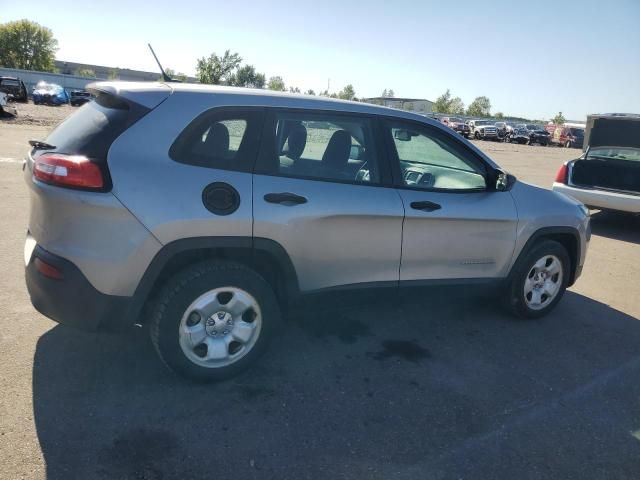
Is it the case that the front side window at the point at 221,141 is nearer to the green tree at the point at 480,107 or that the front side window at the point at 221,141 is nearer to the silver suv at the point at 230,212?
the silver suv at the point at 230,212

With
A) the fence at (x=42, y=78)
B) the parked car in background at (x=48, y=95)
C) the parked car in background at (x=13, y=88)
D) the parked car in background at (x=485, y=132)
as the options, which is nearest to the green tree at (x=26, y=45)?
the fence at (x=42, y=78)

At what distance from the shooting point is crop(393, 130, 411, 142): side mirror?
3.71m

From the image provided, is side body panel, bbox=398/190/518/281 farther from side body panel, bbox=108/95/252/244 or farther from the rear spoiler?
the rear spoiler

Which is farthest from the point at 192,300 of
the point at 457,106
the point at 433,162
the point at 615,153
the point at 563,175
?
the point at 457,106

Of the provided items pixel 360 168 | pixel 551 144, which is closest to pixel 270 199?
pixel 360 168

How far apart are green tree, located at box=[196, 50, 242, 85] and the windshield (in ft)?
194

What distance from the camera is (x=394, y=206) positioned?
3508mm

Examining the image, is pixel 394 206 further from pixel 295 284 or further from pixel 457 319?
pixel 457 319

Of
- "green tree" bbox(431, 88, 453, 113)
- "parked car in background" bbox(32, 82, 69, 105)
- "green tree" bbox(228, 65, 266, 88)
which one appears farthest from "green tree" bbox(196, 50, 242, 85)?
"green tree" bbox(431, 88, 453, 113)

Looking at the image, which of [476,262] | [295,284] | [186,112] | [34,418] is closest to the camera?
[34,418]

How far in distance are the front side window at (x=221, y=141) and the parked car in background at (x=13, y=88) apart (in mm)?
32461

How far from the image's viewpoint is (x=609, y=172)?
8820mm

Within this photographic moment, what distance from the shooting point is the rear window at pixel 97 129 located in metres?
2.76

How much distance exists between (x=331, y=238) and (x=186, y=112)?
1175mm
